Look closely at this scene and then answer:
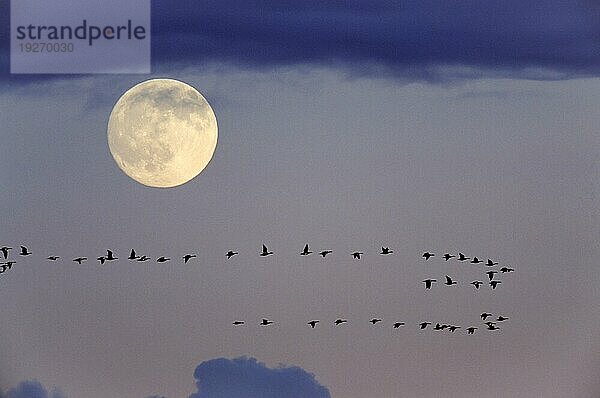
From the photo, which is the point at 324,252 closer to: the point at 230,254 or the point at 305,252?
the point at 305,252

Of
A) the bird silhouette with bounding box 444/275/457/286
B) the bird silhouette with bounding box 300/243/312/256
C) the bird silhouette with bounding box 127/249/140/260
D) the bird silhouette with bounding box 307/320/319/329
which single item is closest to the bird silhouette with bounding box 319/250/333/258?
the bird silhouette with bounding box 300/243/312/256

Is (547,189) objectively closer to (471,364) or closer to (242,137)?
(471,364)

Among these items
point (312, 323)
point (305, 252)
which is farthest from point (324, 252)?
point (312, 323)

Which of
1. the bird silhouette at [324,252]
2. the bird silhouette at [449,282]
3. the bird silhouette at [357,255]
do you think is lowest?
the bird silhouette at [449,282]

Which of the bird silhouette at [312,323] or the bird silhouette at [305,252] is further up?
the bird silhouette at [305,252]

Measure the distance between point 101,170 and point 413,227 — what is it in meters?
1.02

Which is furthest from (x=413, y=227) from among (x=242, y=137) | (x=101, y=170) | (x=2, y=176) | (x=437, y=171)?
(x=2, y=176)

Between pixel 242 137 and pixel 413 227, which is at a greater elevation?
pixel 242 137

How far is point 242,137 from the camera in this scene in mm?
2639

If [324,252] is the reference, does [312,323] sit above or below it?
below

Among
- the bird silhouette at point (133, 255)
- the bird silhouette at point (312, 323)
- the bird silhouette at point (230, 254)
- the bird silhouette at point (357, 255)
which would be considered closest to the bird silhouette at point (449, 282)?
the bird silhouette at point (357, 255)

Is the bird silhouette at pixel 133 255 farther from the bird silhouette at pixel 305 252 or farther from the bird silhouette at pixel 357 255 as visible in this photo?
the bird silhouette at pixel 357 255

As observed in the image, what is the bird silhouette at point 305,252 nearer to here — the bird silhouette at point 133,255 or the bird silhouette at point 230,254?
the bird silhouette at point 230,254

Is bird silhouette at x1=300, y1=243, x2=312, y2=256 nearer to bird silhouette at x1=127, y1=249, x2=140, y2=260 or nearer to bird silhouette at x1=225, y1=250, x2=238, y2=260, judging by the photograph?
bird silhouette at x1=225, y1=250, x2=238, y2=260
